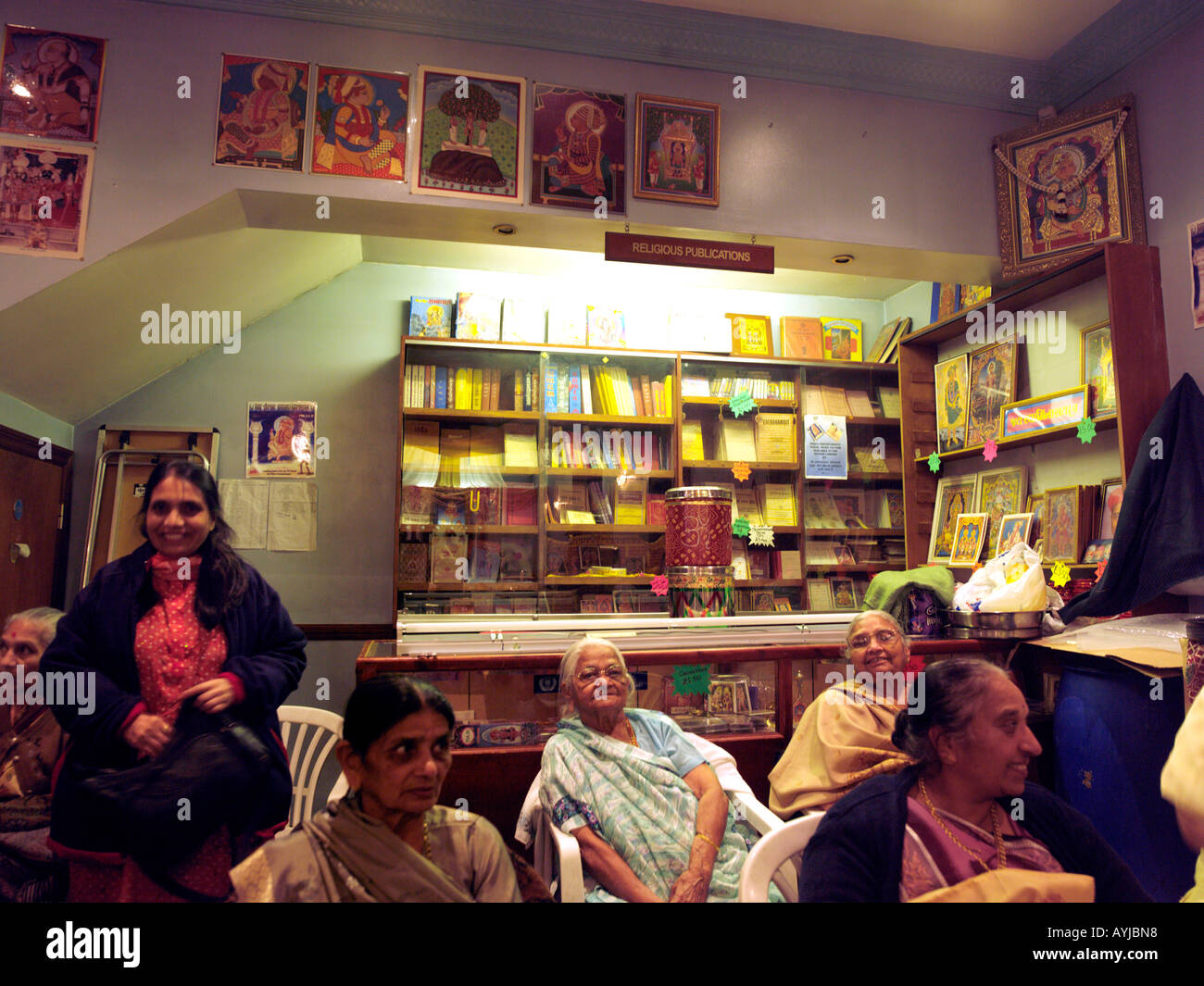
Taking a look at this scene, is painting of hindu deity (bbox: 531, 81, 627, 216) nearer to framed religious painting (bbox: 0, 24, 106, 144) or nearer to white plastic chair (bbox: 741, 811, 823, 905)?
framed religious painting (bbox: 0, 24, 106, 144)

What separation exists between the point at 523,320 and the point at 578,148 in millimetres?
1508

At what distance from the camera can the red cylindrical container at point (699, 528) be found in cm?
217

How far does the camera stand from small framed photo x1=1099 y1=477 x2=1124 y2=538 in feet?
8.69

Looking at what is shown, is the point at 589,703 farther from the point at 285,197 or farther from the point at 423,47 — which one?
the point at 423,47

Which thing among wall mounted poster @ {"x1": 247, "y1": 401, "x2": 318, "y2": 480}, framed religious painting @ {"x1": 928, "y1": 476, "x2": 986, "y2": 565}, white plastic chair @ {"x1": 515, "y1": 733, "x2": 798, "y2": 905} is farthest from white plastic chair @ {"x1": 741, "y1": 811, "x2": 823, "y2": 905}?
framed religious painting @ {"x1": 928, "y1": 476, "x2": 986, "y2": 565}

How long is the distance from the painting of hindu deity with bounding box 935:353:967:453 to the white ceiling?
1336 millimetres

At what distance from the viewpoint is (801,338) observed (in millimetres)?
4254

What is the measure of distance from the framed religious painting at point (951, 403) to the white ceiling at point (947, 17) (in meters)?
1.34

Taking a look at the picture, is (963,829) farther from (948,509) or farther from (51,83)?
(51,83)

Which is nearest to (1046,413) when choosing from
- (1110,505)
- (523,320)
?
(1110,505)

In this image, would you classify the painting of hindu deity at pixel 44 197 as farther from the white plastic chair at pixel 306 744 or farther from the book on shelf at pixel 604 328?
the book on shelf at pixel 604 328

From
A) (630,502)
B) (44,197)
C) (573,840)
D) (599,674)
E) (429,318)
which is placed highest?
(429,318)

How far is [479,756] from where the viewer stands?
180 centimetres

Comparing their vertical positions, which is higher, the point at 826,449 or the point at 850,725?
the point at 826,449
